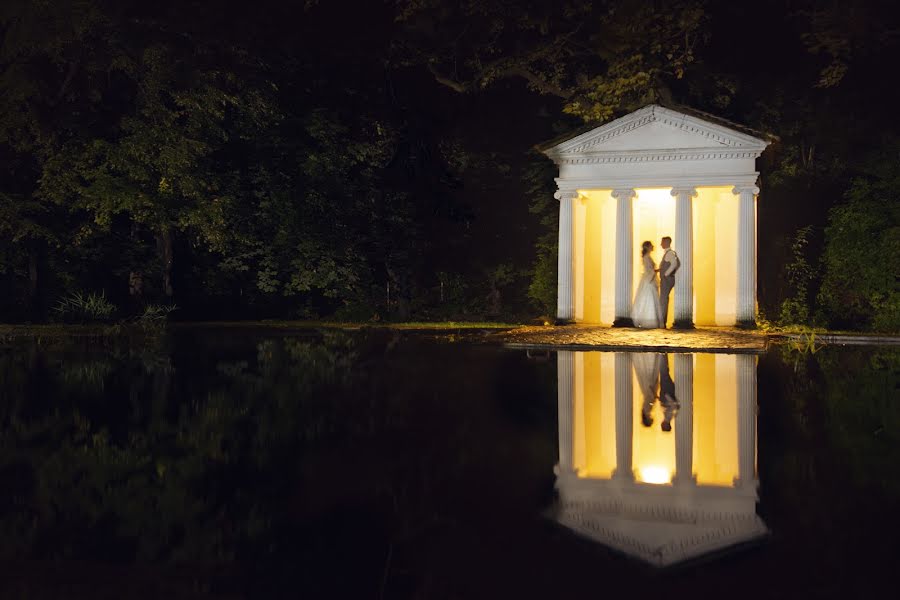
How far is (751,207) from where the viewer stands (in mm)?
25047

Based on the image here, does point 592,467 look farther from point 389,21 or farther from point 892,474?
point 389,21

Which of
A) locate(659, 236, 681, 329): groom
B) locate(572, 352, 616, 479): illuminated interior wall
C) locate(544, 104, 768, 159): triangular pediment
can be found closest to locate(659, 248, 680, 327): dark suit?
locate(659, 236, 681, 329): groom

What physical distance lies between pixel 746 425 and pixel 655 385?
3.31 meters

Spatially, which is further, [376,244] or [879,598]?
[376,244]

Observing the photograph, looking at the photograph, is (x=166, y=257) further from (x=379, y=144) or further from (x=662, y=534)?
(x=662, y=534)

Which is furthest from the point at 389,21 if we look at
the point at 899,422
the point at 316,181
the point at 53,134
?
the point at 899,422

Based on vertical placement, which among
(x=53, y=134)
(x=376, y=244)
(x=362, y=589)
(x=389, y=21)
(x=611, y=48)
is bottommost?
(x=362, y=589)

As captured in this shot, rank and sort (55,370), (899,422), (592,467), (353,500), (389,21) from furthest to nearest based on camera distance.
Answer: (389,21), (55,370), (899,422), (592,467), (353,500)

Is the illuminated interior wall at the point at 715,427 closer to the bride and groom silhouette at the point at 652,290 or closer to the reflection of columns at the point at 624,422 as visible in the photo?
the reflection of columns at the point at 624,422

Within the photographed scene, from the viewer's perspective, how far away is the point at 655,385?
11.6 meters

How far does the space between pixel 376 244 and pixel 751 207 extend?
→ 13.7 metres

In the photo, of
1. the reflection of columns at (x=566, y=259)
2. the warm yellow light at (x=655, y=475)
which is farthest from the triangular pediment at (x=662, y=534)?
the reflection of columns at (x=566, y=259)

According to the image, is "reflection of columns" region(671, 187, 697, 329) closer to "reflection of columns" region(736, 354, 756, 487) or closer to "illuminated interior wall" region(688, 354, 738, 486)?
"reflection of columns" region(736, 354, 756, 487)

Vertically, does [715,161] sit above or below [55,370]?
above
